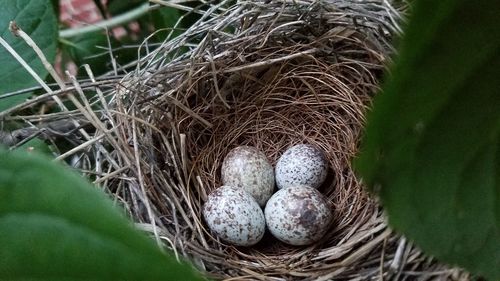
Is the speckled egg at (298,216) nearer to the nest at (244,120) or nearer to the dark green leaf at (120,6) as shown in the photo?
the nest at (244,120)

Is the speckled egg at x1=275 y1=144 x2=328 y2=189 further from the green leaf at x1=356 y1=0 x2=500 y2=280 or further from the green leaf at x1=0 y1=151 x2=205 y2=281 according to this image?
the green leaf at x1=0 y1=151 x2=205 y2=281

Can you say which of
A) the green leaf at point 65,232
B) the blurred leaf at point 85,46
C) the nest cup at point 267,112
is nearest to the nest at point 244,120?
the nest cup at point 267,112

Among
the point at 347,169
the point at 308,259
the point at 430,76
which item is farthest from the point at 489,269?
the point at 347,169

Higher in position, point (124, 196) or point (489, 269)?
point (489, 269)

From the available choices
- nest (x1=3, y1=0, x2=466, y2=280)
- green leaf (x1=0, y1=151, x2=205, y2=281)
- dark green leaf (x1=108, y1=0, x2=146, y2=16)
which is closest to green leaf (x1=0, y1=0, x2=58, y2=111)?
nest (x1=3, y1=0, x2=466, y2=280)

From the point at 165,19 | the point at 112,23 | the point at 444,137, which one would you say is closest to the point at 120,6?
the point at 112,23

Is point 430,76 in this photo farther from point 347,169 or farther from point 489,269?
point 347,169

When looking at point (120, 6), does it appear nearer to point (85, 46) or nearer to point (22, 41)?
point (85, 46)
